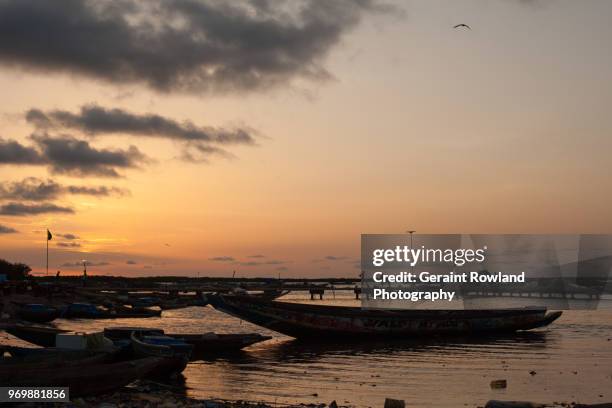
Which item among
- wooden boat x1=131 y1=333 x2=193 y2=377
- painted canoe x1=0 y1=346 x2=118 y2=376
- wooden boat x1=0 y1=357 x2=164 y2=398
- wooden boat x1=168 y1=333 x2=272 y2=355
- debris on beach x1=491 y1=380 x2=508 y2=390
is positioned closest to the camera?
wooden boat x1=0 y1=357 x2=164 y2=398

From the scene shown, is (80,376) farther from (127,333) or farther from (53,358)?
(127,333)

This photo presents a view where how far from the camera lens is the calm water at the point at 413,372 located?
2686cm

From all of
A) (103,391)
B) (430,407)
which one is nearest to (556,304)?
(430,407)

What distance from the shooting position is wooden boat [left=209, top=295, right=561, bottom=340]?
46.2 m

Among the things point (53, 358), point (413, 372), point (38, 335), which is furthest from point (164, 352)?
point (413, 372)

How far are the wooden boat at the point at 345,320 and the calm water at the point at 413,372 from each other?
137 centimetres

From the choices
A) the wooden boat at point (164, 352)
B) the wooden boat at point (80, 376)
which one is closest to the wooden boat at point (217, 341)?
the wooden boat at point (164, 352)

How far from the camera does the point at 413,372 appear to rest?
33.5 meters

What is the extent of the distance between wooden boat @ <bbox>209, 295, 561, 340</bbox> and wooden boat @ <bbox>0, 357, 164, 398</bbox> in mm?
23046

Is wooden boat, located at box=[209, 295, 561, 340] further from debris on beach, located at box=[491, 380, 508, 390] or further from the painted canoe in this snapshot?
the painted canoe

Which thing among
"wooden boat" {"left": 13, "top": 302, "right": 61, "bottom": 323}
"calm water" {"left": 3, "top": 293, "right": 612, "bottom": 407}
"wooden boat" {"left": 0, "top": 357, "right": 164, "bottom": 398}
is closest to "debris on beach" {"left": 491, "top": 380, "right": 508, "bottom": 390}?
"calm water" {"left": 3, "top": 293, "right": 612, "bottom": 407}

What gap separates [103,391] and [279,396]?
23.6 feet

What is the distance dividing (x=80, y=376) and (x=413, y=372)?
1806 centimetres

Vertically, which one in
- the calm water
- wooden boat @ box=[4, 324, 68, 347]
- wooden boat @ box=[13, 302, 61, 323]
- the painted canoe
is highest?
the painted canoe
